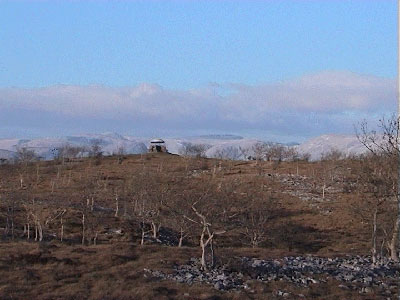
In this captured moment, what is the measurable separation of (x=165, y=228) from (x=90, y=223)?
7.68m

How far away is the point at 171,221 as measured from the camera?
137ft

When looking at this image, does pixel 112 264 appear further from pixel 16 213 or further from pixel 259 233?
pixel 16 213

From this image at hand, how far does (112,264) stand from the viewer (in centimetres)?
2322

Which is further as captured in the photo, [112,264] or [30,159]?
[30,159]

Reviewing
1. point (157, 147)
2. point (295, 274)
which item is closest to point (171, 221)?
point (295, 274)

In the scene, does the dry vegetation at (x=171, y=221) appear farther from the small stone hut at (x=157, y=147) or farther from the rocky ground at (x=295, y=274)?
the small stone hut at (x=157, y=147)

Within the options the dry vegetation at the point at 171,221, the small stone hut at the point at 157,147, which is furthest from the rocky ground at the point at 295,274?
the small stone hut at the point at 157,147

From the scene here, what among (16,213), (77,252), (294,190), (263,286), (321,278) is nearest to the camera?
(263,286)

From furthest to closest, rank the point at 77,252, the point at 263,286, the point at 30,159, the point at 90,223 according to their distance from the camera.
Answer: the point at 30,159
the point at 90,223
the point at 77,252
the point at 263,286

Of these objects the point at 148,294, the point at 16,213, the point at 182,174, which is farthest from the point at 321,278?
the point at 182,174

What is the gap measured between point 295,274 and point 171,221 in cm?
2014

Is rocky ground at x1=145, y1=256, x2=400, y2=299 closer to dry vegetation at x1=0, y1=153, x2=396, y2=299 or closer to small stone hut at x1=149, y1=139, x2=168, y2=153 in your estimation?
dry vegetation at x1=0, y1=153, x2=396, y2=299

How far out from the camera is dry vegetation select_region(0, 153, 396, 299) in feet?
66.9

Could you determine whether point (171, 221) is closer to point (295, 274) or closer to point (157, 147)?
point (295, 274)
